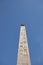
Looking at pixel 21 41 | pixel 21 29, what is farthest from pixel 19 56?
pixel 21 29

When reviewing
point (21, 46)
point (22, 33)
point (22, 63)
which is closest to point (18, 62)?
point (22, 63)

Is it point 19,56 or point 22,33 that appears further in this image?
point 22,33

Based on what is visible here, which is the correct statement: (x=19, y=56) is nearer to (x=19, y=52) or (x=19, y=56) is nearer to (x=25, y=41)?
(x=19, y=52)

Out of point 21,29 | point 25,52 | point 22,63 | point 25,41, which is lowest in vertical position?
point 22,63

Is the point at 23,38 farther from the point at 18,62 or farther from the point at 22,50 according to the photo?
the point at 18,62

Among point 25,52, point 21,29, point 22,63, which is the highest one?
point 21,29

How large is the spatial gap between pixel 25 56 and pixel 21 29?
472 mm

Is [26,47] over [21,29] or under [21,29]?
under

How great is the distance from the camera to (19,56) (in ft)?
8.57

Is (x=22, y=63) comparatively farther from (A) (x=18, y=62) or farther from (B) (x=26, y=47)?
(B) (x=26, y=47)

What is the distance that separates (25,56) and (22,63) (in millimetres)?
112

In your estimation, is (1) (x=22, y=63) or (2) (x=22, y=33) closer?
(1) (x=22, y=63)

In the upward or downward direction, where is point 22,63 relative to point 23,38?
downward

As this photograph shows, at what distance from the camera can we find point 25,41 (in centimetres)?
272
